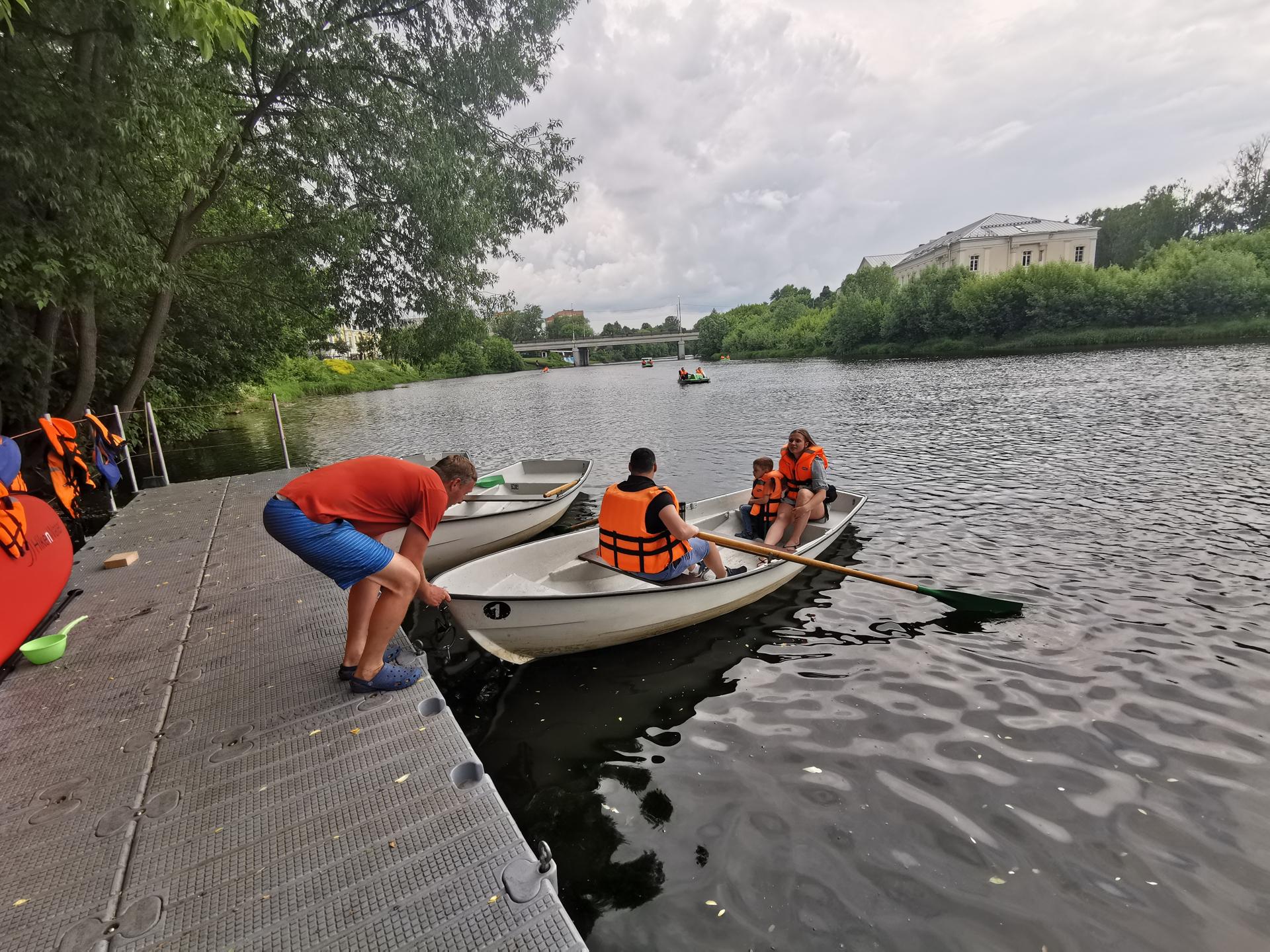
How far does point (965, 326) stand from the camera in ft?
184

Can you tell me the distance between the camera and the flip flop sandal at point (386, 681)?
374 cm

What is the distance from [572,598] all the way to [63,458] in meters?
8.01

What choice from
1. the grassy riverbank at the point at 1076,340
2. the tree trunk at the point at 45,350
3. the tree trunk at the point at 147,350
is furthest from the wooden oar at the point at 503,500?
the grassy riverbank at the point at 1076,340

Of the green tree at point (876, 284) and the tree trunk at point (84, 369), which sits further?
the green tree at point (876, 284)

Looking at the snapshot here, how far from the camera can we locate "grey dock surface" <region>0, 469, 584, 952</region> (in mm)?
2189

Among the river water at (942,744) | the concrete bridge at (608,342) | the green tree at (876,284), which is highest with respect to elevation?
the green tree at (876,284)

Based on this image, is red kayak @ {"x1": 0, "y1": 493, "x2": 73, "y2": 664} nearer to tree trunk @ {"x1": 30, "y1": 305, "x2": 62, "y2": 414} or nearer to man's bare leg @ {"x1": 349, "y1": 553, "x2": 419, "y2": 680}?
man's bare leg @ {"x1": 349, "y1": 553, "x2": 419, "y2": 680}

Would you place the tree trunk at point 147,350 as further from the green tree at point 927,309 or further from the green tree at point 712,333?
the green tree at point 712,333

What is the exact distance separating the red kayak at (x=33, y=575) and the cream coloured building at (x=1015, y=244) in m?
84.0

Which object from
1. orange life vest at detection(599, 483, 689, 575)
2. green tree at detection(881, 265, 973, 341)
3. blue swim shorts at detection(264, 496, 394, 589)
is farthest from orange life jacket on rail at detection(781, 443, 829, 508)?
green tree at detection(881, 265, 973, 341)

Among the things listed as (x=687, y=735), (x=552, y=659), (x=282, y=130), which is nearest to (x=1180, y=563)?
(x=687, y=735)

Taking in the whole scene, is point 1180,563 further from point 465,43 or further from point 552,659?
point 465,43

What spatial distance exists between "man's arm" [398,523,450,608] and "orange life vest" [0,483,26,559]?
3548 millimetres

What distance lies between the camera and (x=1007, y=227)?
79.0 m
